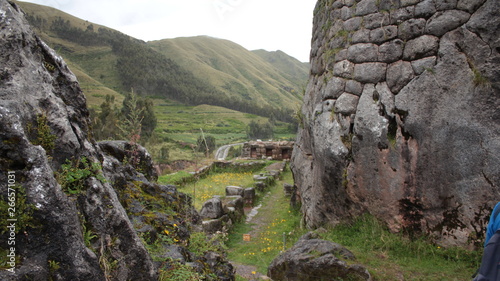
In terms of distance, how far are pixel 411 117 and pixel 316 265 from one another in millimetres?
3136

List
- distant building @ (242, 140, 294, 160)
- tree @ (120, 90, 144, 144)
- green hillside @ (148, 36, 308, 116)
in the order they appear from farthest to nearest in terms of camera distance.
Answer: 1. green hillside @ (148, 36, 308, 116)
2. distant building @ (242, 140, 294, 160)
3. tree @ (120, 90, 144, 144)

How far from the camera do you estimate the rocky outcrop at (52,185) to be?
2.03 meters

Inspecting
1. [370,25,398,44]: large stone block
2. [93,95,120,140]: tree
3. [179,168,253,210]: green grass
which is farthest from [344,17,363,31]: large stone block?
[93,95,120,140]: tree

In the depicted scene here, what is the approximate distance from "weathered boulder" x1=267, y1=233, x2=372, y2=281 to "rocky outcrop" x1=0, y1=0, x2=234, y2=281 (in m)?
2.41

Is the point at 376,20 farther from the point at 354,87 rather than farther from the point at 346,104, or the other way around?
the point at 346,104

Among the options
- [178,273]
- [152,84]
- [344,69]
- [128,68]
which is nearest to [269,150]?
[344,69]

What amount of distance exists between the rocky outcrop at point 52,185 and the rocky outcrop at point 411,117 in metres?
4.30

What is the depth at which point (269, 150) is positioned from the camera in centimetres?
2477

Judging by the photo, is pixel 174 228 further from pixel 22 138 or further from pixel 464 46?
pixel 464 46

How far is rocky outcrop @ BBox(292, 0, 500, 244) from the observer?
527 centimetres

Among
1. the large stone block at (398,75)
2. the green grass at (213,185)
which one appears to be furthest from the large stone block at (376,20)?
the green grass at (213,185)

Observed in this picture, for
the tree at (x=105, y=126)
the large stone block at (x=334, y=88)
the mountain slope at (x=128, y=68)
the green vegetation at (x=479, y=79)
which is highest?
the mountain slope at (x=128, y=68)

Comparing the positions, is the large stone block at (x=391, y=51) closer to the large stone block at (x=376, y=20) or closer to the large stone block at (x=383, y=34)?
the large stone block at (x=383, y=34)

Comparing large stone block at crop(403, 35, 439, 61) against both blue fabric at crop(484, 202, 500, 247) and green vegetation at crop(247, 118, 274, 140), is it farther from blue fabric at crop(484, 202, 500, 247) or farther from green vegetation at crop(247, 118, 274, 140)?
green vegetation at crop(247, 118, 274, 140)
